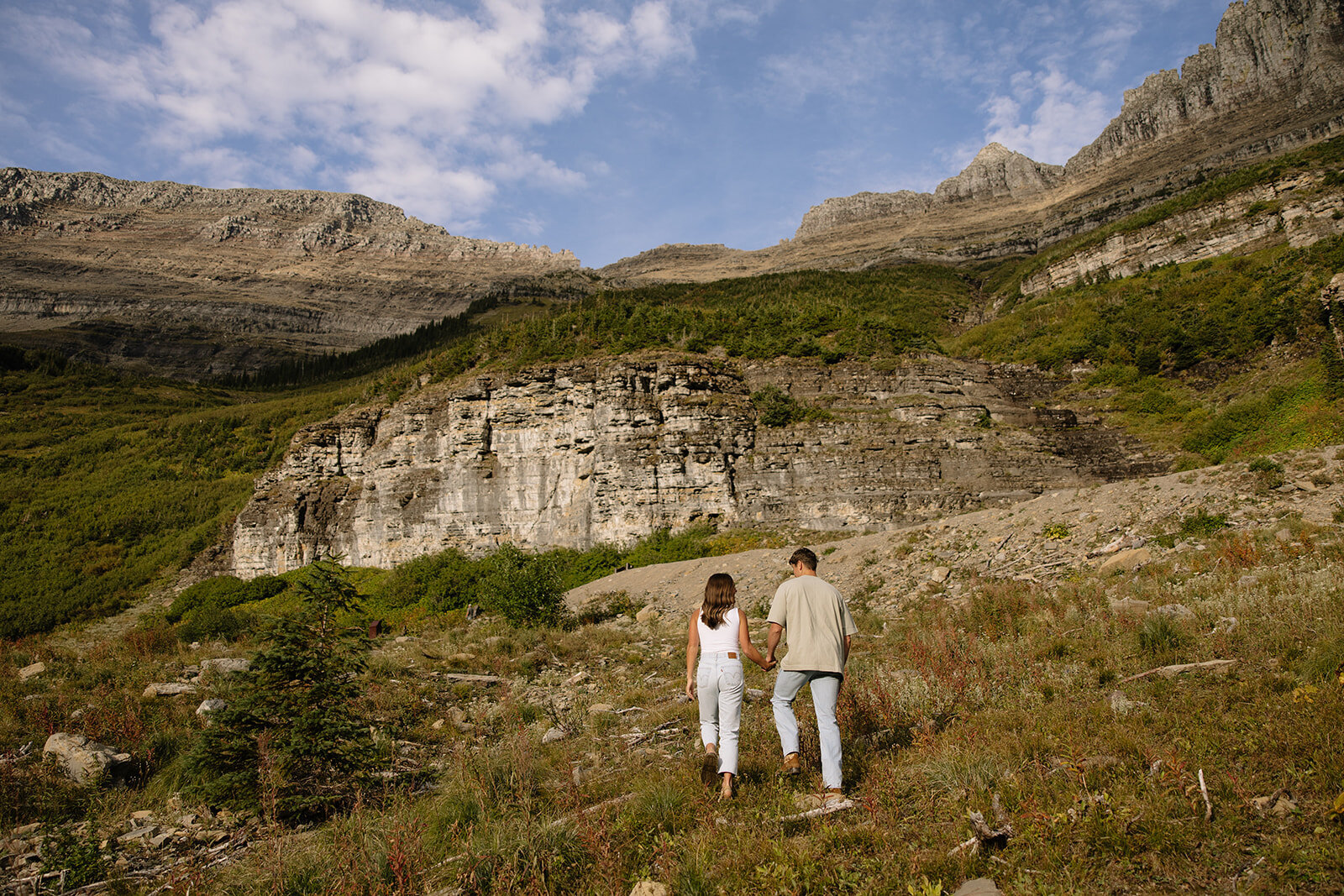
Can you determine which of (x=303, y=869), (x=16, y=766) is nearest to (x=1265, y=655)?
(x=303, y=869)

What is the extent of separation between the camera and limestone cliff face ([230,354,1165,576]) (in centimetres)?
2442

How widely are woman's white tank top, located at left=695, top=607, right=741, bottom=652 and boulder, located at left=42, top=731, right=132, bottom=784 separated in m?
6.67

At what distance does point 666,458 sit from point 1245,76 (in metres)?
107

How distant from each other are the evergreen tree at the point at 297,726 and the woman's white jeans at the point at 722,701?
11.5ft

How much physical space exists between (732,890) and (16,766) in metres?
7.71

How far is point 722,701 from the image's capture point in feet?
15.3

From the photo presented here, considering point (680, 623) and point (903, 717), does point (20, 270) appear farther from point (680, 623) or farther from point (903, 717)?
point (903, 717)

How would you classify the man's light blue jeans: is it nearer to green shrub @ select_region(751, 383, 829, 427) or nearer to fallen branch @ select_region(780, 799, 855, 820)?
fallen branch @ select_region(780, 799, 855, 820)

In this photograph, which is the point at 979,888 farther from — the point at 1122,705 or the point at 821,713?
the point at 1122,705

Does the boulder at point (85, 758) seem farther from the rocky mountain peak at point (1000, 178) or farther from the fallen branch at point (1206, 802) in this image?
the rocky mountain peak at point (1000, 178)

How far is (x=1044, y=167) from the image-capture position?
359 ft

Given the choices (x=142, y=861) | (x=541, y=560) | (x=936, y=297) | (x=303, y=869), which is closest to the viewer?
(x=303, y=869)

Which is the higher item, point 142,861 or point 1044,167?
point 1044,167

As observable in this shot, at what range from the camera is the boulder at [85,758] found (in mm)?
5938
